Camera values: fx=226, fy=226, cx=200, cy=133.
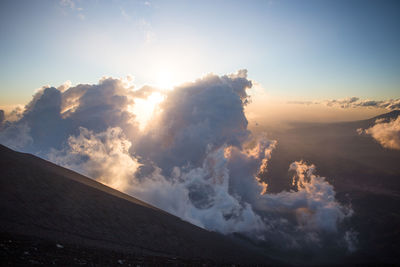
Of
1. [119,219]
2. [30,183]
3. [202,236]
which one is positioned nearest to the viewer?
[30,183]

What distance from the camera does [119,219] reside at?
138 feet

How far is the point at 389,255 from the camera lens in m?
192

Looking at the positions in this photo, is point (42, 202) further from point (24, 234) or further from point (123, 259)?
point (123, 259)

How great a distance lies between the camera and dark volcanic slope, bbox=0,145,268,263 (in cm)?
2925

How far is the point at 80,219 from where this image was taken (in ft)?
118

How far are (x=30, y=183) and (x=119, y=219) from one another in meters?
16.3

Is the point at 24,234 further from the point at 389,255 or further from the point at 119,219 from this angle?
the point at 389,255

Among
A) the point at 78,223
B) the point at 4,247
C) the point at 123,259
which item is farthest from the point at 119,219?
the point at 4,247

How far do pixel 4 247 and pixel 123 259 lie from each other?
39.7ft

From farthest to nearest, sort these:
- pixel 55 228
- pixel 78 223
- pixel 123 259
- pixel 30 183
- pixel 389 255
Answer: pixel 389 255 < pixel 30 183 < pixel 78 223 < pixel 55 228 < pixel 123 259

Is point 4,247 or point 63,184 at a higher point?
point 63,184

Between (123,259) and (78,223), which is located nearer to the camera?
(123,259)

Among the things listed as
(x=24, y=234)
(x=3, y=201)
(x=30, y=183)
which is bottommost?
(x=24, y=234)

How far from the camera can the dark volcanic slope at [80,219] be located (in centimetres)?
2925
